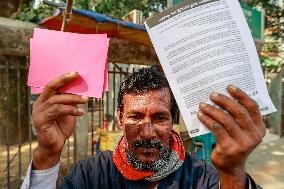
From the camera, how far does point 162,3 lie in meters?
14.7

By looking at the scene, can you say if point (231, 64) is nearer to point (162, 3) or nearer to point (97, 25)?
point (97, 25)

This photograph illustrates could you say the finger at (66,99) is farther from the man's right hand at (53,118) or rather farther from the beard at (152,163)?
the beard at (152,163)

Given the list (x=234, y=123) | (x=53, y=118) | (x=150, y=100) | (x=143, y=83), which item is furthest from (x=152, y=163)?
(x=234, y=123)

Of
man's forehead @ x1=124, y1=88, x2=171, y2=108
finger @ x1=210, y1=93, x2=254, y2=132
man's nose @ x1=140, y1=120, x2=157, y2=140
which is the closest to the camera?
finger @ x1=210, y1=93, x2=254, y2=132

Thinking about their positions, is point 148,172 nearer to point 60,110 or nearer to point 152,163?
point 152,163

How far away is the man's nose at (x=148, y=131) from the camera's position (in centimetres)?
178

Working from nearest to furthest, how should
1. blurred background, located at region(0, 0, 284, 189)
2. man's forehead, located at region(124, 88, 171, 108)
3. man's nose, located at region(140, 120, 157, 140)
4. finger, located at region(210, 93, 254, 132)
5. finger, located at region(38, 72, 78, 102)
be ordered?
finger, located at region(210, 93, 254, 132), finger, located at region(38, 72, 78, 102), man's nose, located at region(140, 120, 157, 140), man's forehead, located at region(124, 88, 171, 108), blurred background, located at region(0, 0, 284, 189)

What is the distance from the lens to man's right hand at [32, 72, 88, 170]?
1.31 metres

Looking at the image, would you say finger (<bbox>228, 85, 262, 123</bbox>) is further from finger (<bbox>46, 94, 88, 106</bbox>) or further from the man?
finger (<bbox>46, 94, 88, 106</bbox>)

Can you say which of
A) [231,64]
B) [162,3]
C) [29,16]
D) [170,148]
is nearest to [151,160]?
[170,148]

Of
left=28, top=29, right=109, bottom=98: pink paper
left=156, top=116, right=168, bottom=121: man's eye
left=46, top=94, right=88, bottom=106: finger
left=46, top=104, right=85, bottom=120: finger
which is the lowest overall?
left=156, top=116, right=168, bottom=121: man's eye

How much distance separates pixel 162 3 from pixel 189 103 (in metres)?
14.1

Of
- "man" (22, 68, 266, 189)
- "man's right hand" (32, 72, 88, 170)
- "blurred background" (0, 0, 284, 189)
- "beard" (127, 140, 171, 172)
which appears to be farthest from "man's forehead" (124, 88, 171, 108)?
"blurred background" (0, 0, 284, 189)

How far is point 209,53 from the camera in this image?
114cm
